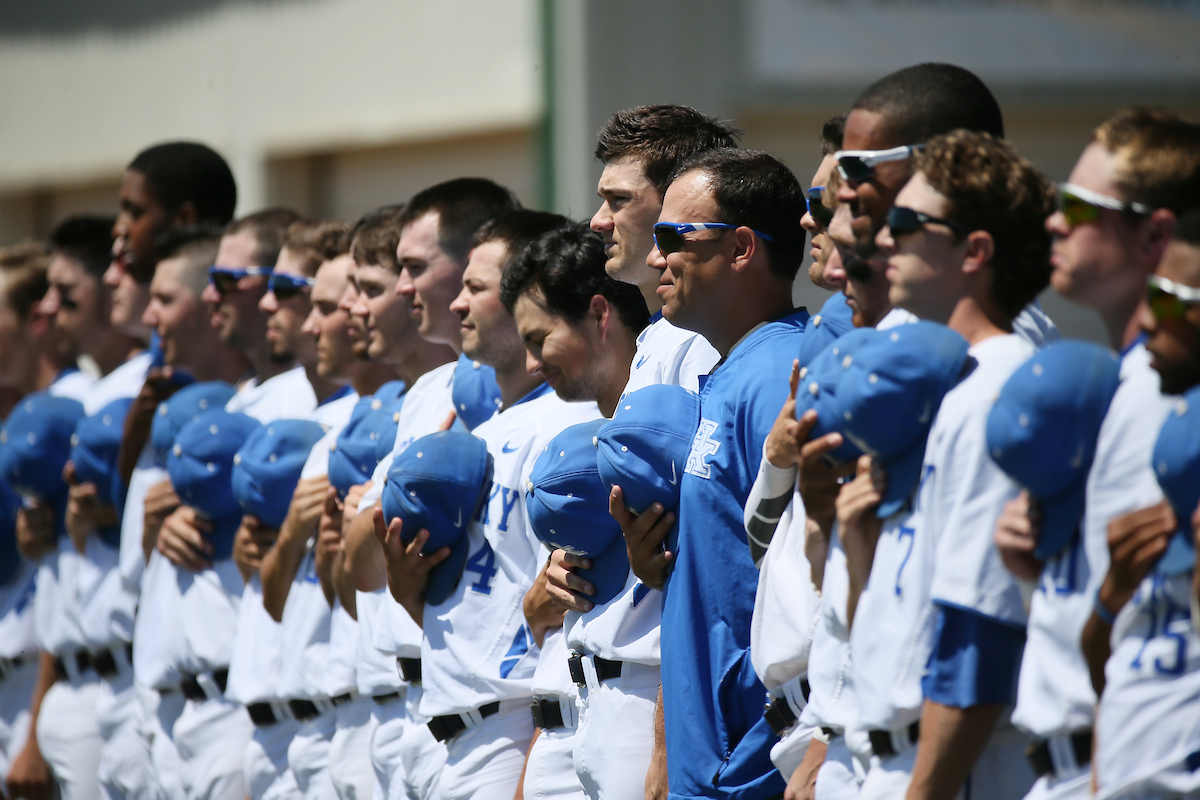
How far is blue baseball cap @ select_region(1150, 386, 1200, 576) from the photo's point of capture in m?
2.14

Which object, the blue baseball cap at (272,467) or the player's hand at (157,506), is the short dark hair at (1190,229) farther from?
the player's hand at (157,506)

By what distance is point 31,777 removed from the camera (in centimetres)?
688

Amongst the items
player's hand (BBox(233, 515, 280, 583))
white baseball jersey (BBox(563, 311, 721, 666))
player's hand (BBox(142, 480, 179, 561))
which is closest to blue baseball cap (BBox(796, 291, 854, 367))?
white baseball jersey (BBox(563, 311, 721, 666))

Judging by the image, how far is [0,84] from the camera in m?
13.9

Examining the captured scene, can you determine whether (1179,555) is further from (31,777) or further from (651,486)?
(31,777)

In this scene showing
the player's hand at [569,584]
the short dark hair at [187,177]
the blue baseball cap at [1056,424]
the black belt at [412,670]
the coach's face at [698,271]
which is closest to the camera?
the blue baseball cap at [1056,424]

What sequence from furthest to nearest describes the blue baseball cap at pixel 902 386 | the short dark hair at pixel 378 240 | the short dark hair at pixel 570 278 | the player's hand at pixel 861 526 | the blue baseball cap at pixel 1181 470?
1. the short dark hair at pixel 378 240
2. the short dark hair at pixel 570 278
3. the player's hand at pixel 861 526
4. the blue baseball cap at pixel 902 386
5. the blue baseball cap at pixel 1181 470

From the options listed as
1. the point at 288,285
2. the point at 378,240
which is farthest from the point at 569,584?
the point at 288,285

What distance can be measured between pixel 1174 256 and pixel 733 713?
1.55 m

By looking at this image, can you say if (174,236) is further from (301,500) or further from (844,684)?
(844,684)

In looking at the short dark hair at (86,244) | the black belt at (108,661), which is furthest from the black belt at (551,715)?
the short dark hair at (86,244)

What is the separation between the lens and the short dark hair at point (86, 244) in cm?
744

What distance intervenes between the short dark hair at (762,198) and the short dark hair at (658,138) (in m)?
0.40

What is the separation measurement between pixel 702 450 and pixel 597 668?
0.70 m
